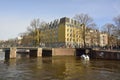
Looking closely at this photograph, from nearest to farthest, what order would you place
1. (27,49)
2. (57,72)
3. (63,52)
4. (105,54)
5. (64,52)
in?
(57,72), (105,54), (27,49), (63,52), (64,52)

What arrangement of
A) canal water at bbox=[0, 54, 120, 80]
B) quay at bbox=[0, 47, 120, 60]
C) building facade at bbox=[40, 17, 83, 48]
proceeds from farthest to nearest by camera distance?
building facade at bbox=[40, 17, 83, 48], quay at bbox=[0, 47, 120, 60], canal water at bbox=[0, 54, 120, 80]

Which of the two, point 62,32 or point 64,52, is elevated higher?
point 62,32

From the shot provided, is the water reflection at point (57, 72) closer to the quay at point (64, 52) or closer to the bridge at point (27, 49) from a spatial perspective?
the quay at point (64, 52)

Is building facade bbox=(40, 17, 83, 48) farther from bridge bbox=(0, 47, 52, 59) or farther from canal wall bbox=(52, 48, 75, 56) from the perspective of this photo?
bridge bbox=(0, 47, 52, 59)

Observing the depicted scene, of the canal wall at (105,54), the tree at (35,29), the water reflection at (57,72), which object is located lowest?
the water reflection at (57,72)

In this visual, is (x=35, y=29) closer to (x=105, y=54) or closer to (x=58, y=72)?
(x=105, y=54)

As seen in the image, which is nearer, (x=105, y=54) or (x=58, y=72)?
(x=58, y=72)

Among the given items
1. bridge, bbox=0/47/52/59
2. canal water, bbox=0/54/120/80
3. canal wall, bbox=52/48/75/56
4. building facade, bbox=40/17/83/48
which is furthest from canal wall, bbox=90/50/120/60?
building facade, bbox=40/17/83/48

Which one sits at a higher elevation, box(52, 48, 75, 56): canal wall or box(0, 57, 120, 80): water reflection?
box(52, 48, 75, 56): canal wall

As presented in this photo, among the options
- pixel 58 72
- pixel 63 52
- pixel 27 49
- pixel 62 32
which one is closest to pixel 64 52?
pixel 63 52

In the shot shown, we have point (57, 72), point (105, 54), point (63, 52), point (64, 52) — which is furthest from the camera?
point (64, 52)

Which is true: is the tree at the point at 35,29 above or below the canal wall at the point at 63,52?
above

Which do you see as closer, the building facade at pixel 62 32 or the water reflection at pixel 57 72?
the water reflection at pixel 57 72

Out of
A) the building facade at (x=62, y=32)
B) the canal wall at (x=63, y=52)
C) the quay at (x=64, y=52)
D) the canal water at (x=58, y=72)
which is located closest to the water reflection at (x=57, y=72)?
the canal water at (x=58, y=72)
